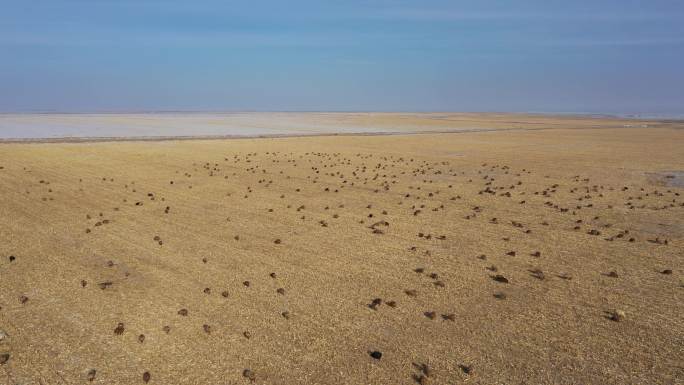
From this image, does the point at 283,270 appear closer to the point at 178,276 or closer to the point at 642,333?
the point at 178,276

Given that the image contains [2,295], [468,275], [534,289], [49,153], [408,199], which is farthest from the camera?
[49,153]

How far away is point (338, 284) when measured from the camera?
9070 mm

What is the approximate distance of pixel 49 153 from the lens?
29.9 metres

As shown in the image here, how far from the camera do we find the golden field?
635 centimetres

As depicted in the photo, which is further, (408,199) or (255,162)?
(255,162)

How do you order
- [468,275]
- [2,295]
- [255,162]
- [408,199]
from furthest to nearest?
[255,162], [408,199], [468,275], [2,295]

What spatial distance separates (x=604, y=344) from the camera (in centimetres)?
687

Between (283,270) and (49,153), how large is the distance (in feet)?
83.3

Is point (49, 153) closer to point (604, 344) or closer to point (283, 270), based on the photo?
point (283, 270)

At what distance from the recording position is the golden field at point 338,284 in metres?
6.35

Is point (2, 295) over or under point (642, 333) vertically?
Result: over

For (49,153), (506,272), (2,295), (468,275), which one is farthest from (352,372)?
(49,153)

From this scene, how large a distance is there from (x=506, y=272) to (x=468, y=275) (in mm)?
761

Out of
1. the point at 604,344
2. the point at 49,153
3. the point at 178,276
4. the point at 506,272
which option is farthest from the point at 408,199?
the point at 49,153
